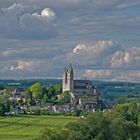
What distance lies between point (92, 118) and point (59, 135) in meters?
9.42

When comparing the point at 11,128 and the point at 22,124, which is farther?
the point at 22,124

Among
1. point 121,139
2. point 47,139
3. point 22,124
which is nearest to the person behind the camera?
point 47,139

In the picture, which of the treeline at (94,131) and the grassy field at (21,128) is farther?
the grassy field at (21,128)

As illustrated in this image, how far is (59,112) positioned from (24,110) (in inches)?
511

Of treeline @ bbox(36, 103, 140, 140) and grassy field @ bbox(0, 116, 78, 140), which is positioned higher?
treeline @ bbox(36, 103, 140, 140)

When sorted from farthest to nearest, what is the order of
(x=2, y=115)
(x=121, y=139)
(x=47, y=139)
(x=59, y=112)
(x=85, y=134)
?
(x=59, y=112) < (x=2, y=115) < (x=121, y=139) < (x=85, y=134) < (x=47, y=139)

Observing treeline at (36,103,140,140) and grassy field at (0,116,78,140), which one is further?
grassy field at (0,116,78,140)

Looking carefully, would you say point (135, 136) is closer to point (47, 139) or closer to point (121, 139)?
point (121, 139)

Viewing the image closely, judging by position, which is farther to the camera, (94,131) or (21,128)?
(21,128)

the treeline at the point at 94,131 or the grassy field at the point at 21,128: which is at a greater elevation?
the treeline at the point at 94,131

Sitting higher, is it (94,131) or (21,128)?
(94,131)

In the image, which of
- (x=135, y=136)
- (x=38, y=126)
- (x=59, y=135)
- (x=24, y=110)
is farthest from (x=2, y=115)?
(x=59, y=135)

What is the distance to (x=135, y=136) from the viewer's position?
280ft

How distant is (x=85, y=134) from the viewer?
247 feet
